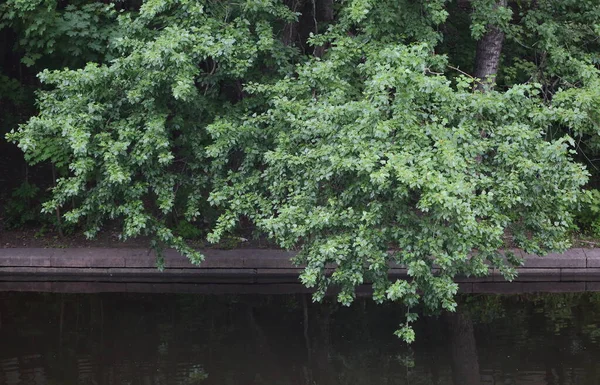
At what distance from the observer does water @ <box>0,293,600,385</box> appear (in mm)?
8336

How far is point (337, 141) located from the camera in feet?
25.6

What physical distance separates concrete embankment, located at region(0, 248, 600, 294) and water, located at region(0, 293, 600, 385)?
0.47 meters

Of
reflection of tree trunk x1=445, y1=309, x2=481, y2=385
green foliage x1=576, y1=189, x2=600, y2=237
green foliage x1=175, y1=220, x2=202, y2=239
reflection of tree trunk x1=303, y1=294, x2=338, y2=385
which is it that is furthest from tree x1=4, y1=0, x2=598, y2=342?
green foliage x1=576, y1=189, x2=600, y2=237

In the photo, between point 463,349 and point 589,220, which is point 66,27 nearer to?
→ point 463,349

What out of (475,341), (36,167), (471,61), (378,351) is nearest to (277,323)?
(378,351)

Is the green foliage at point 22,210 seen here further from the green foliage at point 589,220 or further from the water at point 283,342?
the green foliage at point 589,220

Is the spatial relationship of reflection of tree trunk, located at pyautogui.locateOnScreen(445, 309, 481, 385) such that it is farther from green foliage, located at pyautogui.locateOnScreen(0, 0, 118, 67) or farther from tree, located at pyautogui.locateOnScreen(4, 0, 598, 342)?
green foliage, located at pyautogui.locateOnScreen(0, 0, 118, 67)

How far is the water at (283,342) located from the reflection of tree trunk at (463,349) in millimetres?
13

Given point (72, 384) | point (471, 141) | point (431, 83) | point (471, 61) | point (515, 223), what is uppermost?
point (471, 61)

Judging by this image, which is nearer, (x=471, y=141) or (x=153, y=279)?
(x=471, y=141)

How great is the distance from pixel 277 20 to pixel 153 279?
461 centimetres

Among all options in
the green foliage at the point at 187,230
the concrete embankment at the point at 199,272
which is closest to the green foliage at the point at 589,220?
the concrete embankment at the point at 199,272

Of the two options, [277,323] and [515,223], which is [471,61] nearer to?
[515,223]

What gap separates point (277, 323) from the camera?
33.5 ft
